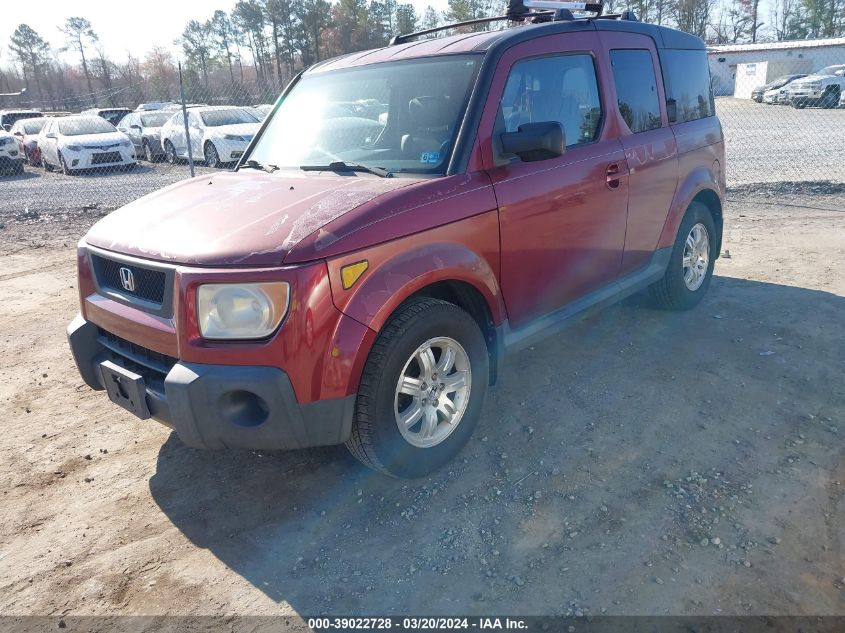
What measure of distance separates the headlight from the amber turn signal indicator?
9.5 inches

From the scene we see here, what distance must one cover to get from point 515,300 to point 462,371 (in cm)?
54

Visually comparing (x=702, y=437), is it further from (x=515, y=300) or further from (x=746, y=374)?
(x=515, y=300)

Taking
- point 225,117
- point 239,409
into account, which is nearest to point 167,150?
point 225,117

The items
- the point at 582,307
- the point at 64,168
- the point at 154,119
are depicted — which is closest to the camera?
the point at 582,307

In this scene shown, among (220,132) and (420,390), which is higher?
(220,132)

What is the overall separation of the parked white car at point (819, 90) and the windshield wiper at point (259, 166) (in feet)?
107

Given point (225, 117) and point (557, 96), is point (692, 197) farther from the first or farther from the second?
point (225, 117)

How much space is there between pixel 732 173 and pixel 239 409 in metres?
12.3

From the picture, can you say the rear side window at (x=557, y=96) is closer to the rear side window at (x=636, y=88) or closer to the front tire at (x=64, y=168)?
the rear side window at (x=636, y=88)

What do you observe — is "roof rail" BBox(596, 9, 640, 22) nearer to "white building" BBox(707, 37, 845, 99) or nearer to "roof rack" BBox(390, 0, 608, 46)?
"roof rack" BBox(390, 0, 608, 46)

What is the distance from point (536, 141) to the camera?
316cm

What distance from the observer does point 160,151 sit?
18797 mm

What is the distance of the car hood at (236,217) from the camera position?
2.66 meters

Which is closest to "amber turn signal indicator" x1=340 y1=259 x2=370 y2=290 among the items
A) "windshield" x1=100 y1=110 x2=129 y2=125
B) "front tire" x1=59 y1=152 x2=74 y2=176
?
"front tire" x1=59 y1=152 x2=74 y2=176
